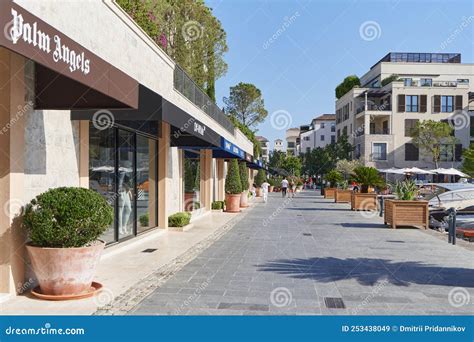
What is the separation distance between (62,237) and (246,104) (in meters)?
62.7

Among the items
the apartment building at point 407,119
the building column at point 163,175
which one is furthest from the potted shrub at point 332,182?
the building column at point 163,175

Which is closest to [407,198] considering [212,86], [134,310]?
[134,310]

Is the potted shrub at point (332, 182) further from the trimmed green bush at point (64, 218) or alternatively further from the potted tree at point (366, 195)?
the trimmed green bush at point (64, 218)

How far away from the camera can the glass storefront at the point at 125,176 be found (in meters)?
9.95

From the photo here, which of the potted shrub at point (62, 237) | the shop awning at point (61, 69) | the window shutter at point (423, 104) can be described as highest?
the window shutter at point (423, 104)

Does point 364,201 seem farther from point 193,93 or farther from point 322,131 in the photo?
point 322,131

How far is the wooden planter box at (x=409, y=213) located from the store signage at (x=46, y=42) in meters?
12.6

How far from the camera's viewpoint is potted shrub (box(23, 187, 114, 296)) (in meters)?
6.34

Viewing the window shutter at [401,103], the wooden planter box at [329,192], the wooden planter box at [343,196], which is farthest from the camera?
the window shutter at [401,103]

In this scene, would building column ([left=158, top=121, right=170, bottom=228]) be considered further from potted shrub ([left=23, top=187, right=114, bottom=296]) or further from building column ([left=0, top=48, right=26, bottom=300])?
building column ([left=0, top=48, right=26, bottom=300])

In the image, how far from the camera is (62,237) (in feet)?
20.9

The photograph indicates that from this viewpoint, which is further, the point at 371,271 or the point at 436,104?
the point at 436,104

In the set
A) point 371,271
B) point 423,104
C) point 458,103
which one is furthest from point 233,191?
point 458,103

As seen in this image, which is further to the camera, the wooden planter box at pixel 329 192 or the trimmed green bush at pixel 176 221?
the wooden planter box at pixel 329 192
